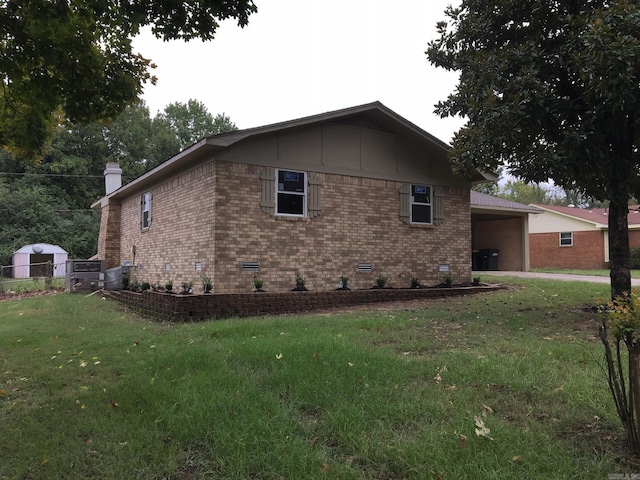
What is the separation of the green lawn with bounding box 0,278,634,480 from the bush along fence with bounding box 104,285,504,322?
6.19ft

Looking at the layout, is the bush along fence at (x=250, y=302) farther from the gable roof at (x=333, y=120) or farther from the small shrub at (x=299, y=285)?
the gable roof at (x=333, y=120)

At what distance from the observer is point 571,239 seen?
90.0ft

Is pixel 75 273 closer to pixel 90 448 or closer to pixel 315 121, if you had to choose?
pixel 315 121

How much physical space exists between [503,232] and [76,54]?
2037 cm

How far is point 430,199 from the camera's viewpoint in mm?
13281

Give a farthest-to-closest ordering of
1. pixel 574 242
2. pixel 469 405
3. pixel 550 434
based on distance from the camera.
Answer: pixel 574 242, pixel 469 405, pixel 550 434

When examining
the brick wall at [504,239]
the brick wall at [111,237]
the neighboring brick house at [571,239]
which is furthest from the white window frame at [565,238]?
the brick wall at [111,237]

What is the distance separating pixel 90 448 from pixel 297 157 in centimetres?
870

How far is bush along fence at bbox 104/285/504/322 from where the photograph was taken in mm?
8844

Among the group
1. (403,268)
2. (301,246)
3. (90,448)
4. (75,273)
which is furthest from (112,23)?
(75,273)

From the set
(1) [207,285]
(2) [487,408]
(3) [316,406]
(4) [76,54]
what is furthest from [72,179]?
(2) [487,408]

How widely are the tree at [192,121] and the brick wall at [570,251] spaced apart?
3204 centimetres

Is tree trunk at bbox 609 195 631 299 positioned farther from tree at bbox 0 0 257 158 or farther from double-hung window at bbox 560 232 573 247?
double-hung window at bbox 560 232 573 247

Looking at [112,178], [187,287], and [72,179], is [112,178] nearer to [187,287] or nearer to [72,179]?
[187,287]
